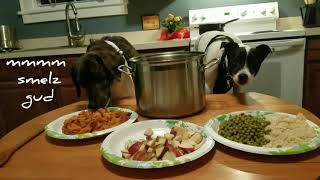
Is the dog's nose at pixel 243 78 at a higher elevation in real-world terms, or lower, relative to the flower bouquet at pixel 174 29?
lower

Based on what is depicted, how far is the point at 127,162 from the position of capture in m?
0.64

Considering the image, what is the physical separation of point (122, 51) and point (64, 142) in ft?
3.41

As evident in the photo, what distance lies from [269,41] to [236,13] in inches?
24.3

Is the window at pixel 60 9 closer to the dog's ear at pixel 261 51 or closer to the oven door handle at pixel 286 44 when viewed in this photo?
the oven door handle at pixel 286 44

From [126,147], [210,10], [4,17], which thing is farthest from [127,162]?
[4,17]

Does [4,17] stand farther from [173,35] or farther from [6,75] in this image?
[173,35]

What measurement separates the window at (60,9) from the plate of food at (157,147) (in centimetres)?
228

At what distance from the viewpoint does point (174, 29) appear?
2639mm

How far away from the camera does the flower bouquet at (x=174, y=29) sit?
2594 millimetres

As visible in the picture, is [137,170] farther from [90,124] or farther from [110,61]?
[110,61]

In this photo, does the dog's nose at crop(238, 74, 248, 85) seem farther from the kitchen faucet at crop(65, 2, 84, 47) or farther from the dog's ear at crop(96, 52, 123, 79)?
the kitchen faucet at crop(65, 2, 84, 47)

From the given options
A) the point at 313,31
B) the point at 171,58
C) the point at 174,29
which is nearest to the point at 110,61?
the point at 171,58

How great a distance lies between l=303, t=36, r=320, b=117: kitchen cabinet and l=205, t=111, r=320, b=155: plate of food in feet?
5.33

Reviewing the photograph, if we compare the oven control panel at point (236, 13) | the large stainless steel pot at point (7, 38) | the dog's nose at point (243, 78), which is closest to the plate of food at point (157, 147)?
the dog's nose at point (243, 78)
